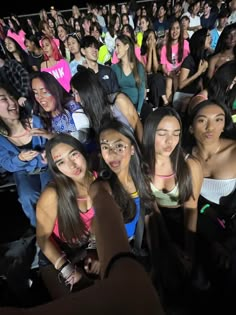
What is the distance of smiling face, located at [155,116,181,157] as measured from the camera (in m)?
1.43

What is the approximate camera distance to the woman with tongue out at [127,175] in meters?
1.39

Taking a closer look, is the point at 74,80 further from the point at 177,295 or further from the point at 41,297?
the point at 177,295

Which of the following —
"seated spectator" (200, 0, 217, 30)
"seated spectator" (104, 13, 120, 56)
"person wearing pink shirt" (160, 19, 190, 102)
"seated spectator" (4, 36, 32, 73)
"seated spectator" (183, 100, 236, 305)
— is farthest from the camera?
"seated spectator" (200, 0, 217, 30)

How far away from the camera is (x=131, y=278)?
0.61 m

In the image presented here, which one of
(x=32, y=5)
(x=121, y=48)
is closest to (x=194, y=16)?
(x=121, y=48)

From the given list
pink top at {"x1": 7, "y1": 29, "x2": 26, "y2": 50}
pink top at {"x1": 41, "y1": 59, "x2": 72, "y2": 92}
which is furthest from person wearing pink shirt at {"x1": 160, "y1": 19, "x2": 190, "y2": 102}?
pink top at {"x1": 7, "y1": 29, "x2": 26, "y2": 50}

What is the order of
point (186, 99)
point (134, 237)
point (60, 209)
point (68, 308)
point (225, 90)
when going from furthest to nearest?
point (186, 99) → point (225, 90) → point (134, 237) → point (60, 209) → point (68, 308)

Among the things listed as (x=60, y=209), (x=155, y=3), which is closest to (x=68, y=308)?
(x=60, y=209)

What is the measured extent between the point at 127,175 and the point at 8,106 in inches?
39.8

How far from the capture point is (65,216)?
1.35 meters

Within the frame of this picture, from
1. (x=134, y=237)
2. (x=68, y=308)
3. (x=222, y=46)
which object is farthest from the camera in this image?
(x=222, y=46)

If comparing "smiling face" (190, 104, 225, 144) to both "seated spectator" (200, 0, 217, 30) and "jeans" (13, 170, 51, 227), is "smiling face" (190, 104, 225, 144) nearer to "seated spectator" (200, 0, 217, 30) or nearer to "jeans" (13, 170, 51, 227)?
"jeans" (13, 170, 51, 227)

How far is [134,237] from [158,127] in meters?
0.70

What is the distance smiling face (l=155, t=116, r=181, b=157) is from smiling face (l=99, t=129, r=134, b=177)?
0.18 m
